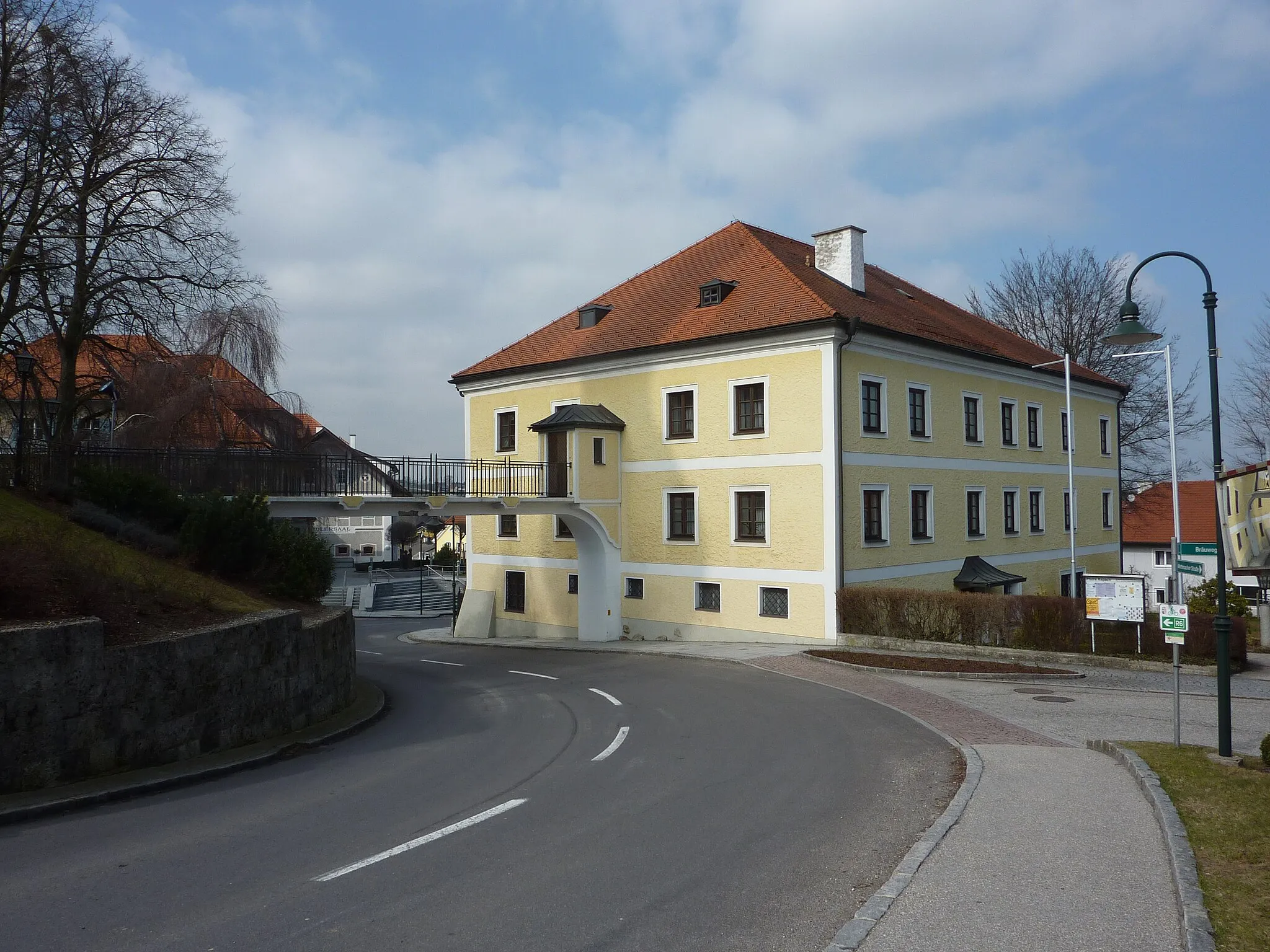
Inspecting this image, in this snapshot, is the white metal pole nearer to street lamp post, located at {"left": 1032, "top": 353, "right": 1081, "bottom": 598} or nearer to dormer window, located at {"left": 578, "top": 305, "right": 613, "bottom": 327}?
street lamp post, located at {"left": 1032, "top": 353, "right": 1081, "bottom": 598}

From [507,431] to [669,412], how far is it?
7.94 metres

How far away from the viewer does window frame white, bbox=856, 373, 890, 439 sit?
85.3 ft

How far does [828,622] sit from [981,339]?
519 inches

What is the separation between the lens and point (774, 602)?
26.3 m

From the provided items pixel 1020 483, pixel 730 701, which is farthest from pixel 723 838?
pixel 1020 483

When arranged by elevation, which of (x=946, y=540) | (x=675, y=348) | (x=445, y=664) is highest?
(x=675, y=348)

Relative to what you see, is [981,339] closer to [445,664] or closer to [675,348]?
[675,348]

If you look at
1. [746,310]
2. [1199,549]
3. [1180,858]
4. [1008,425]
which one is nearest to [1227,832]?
[1180,858]

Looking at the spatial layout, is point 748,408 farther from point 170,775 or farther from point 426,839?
point 426,839

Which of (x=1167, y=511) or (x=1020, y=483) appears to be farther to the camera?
(x=1167, y=511)

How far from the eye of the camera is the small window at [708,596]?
27.6 m

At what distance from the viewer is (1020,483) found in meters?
32.9

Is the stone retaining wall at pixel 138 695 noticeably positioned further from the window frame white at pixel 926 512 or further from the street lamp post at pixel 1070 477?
the street lamp post at pixel 1070 477

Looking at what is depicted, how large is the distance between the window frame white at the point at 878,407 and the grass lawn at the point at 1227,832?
1543 centimetres
